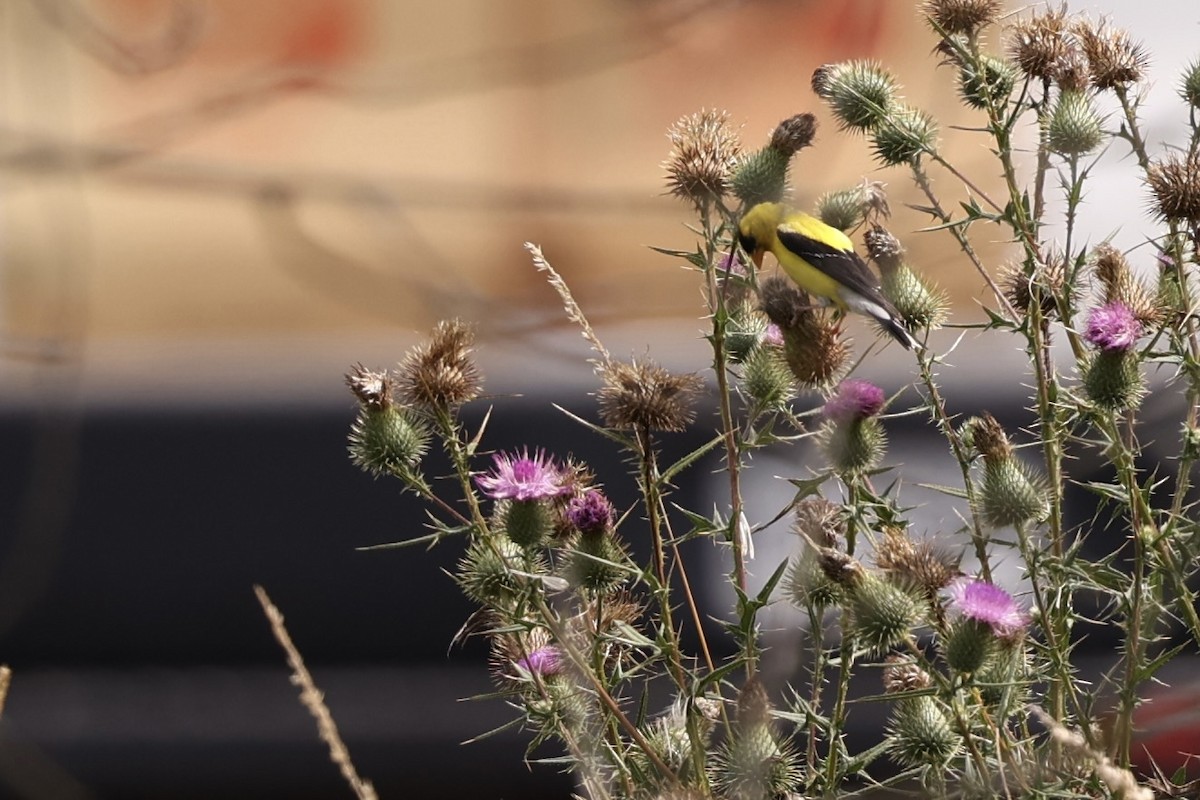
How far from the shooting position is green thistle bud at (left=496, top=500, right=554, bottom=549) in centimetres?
127

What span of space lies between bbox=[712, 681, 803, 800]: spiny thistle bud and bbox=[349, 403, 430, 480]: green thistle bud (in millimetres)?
389

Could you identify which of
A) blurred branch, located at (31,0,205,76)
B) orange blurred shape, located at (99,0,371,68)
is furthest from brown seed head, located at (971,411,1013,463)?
blurred branch, located at (31,0,205,76)

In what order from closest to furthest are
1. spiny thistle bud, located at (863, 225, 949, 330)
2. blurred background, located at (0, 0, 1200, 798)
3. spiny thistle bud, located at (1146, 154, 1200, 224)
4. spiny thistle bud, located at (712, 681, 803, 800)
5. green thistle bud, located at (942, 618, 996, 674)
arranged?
spiny thistle bud, located at (712, 681, 803, 800), green thistle bud, located at (942, 618, 996, 674), spiny thistle bud, located at (1146, 154, 1200, 224), spiny thistle bud, located at (863, 225, 949, 330), blurred background, located at (0, 0, 1200, 798)

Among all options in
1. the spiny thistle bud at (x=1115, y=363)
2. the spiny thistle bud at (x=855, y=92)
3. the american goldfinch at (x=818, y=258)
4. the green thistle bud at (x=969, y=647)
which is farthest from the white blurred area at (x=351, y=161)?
the green thistle bud at (x=969, y=647)

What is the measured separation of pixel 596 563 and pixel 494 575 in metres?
0.09

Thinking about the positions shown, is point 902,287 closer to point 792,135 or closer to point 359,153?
point 792,135

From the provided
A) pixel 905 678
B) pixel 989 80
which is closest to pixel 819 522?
pixel 905 678

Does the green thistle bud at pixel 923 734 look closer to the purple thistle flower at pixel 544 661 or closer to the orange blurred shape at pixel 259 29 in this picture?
A: the purple thistle flower at pixel 544 661

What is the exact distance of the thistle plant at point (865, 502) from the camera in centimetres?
115

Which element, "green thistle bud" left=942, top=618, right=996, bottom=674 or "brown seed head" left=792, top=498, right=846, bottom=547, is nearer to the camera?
"green thistle bud" left=942, top=618, right=996, bottom=674

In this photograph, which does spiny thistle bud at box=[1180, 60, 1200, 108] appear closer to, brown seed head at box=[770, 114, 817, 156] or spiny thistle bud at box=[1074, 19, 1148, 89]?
spiny thistle bud at box=[1074, 19, 1148, 89]

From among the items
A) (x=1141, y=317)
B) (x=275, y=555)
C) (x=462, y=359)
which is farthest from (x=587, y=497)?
(x=275, y=555)

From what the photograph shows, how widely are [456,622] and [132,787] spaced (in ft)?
2.70

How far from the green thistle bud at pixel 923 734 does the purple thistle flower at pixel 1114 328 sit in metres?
0.35
